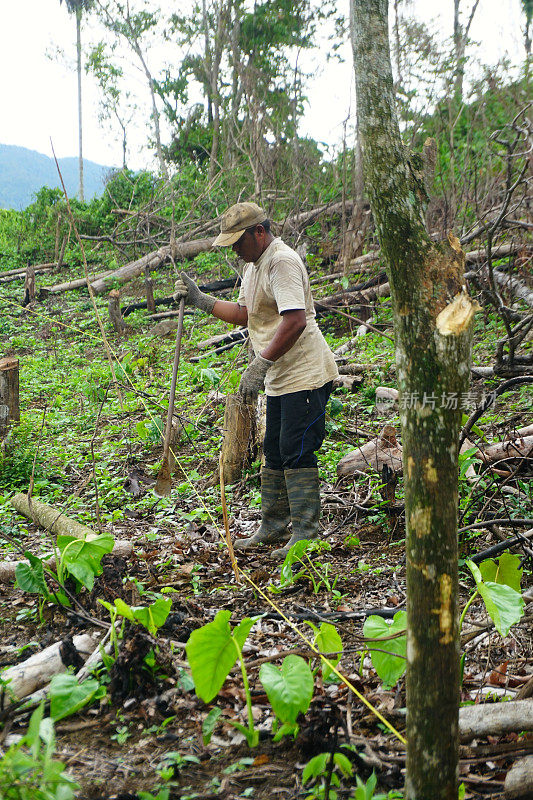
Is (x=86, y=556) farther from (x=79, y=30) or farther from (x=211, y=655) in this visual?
(x=79, y=30)

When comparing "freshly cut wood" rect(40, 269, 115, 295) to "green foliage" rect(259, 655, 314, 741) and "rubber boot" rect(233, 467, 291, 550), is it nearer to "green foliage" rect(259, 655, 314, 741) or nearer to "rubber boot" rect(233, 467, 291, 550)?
"rubber boot" rect(233, 467, 291, 550)

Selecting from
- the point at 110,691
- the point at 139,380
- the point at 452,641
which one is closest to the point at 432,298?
the point at 452,641

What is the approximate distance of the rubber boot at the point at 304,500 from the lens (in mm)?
3938

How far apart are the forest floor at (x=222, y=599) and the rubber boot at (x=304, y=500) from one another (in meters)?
0.13

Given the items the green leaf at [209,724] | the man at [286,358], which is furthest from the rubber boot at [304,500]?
the green leaf at [209,724]

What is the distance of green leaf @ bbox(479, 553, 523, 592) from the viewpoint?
87.6 inches

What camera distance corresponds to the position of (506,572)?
223 cm

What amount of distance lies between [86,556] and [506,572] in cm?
166

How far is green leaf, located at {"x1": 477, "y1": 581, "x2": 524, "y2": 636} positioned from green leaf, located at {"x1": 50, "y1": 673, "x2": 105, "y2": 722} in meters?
1.31

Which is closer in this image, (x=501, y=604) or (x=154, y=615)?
(x=501, y=604)

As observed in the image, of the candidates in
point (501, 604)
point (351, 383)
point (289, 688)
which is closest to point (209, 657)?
point (289, 688)

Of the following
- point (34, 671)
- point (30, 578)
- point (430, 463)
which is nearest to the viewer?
point (430, 463)

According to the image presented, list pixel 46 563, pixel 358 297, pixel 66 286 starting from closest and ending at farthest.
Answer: pixel 46 563 < pixel 358 297 < pixel 66 286

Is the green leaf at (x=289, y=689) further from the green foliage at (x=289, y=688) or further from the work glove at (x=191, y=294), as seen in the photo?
the work glove at (x=191, y=294)
